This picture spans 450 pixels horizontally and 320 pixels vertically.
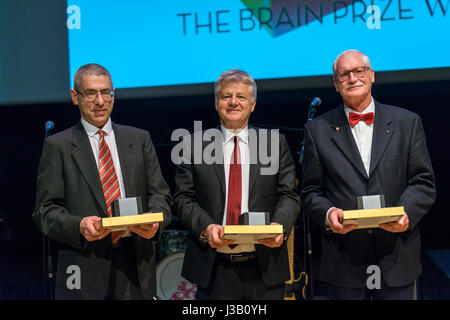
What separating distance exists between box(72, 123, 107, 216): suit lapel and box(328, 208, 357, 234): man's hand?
3.64 feet

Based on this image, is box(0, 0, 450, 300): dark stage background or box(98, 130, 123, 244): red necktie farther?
box(0, 0, 450, 300): dark stage background

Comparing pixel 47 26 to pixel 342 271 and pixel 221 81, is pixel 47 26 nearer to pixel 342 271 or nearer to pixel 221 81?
pixel 221 81

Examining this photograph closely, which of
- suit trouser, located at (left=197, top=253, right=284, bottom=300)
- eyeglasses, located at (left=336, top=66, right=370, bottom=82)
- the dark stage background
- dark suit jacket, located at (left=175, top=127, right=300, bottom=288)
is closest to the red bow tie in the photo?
eyeglasses, located at (left=336, top=66, right=370, bottom=82)

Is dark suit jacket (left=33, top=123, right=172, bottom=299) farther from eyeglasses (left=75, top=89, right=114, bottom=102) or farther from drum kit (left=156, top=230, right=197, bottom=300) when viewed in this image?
drum kit (left=156, top=230, right=197, bottom=300)

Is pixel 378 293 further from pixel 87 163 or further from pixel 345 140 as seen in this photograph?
pixel 87 163

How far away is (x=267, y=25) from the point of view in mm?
4082

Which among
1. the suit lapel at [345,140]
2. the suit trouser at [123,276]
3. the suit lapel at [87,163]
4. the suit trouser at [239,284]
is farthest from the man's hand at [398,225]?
the suit lapel at [87,163]

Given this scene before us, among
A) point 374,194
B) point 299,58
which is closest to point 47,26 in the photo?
point 299,58

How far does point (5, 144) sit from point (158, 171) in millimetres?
2713

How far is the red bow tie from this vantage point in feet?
8.84

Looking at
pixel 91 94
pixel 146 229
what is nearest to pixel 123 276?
pixel 146 229

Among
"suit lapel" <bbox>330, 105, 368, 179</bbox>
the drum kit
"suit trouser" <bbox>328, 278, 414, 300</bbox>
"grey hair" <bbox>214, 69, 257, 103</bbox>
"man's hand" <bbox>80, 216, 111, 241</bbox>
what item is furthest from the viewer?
the drum kit

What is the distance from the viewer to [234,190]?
106 inches

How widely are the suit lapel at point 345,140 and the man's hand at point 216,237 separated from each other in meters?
0.74
